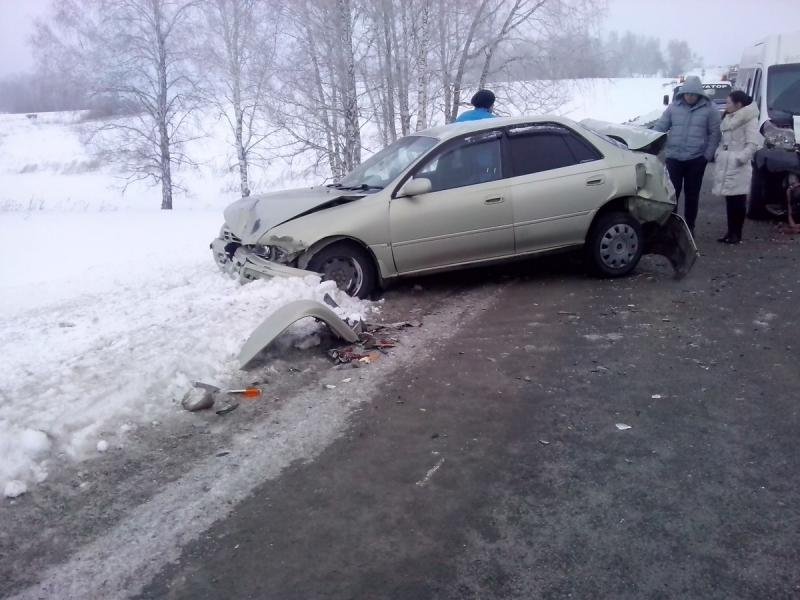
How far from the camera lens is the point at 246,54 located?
19.3 m

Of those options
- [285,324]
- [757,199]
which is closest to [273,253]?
[285,324]

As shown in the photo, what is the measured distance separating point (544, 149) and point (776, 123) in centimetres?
638

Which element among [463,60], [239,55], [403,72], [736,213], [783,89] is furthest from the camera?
[239,55]

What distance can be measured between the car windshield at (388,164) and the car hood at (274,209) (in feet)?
0.94

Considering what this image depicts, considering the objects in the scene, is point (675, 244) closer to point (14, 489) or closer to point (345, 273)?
point (345, 273)

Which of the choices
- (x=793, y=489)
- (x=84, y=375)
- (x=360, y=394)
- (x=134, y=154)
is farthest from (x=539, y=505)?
(x=134, y=154)

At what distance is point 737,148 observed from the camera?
27.7 ft

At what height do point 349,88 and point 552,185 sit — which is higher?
point 349,88

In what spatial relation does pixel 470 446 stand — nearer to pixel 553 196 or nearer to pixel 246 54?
pixel 553 196

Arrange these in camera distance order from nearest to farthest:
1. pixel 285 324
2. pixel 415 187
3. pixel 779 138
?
pixel 285 324 < pixel 415 187 < pixel 779 138

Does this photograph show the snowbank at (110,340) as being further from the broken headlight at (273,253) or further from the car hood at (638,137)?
the car hood at (638,137)

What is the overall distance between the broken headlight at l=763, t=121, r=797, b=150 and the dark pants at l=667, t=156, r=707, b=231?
87.4 inches

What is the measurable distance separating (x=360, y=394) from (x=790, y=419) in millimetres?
2716

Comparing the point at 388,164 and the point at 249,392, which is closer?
the point at 249,392
